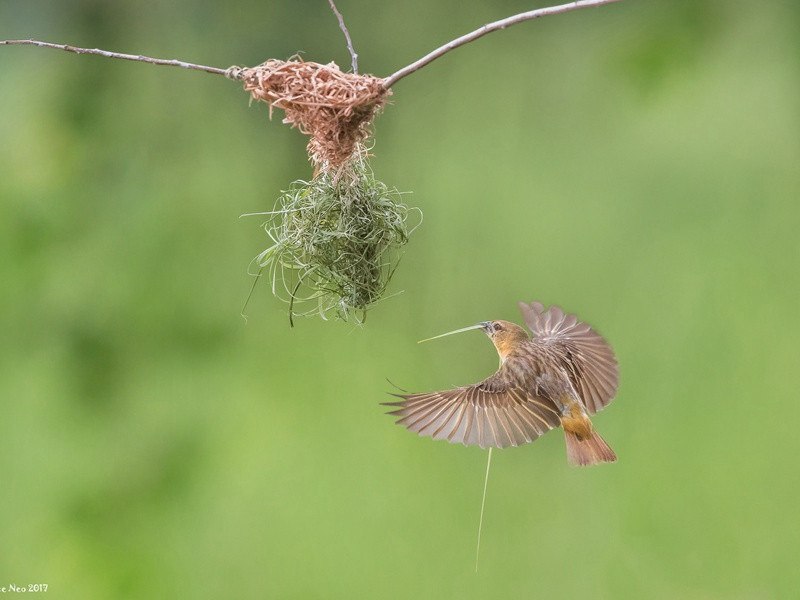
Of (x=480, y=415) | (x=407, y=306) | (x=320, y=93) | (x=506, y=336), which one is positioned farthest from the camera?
(x=407, y=306)

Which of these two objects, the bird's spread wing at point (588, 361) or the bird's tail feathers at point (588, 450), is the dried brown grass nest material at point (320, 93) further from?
the bird's tail feathers at point (588, 450)

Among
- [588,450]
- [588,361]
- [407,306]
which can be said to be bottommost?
[588,450]

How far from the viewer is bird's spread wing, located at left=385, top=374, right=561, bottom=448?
62.2 inches

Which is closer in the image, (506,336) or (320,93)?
(320,93)

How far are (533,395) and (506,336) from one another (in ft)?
0.49

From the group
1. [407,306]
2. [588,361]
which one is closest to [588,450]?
[588,361]

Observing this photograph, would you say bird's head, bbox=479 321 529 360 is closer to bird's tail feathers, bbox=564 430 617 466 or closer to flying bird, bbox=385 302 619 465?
flying bird, bbox=385 302 619 465

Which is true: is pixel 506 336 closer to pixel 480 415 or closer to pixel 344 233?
pixel 480 415

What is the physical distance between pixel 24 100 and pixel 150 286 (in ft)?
2.28

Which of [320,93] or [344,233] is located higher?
[320,93]

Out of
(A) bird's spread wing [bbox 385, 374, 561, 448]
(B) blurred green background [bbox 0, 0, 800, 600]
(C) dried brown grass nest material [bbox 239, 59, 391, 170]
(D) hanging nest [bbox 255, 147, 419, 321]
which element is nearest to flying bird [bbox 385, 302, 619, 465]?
(A) bird's spread wing [bbox 385, 374, 561, 448]

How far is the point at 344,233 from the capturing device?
5.64 ft

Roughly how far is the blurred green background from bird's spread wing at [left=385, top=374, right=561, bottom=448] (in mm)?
917

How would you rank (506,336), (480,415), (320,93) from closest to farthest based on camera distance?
(320,93), (480,415), (506,336)
